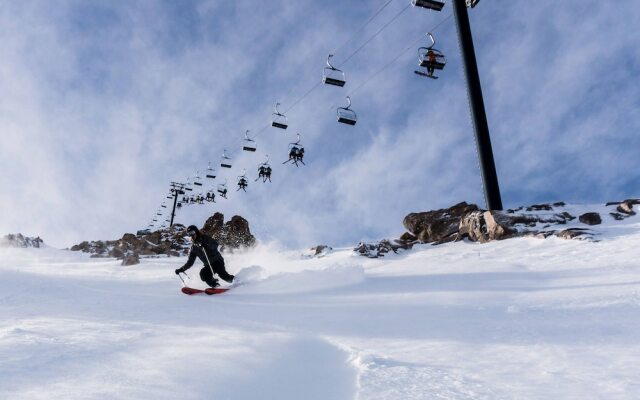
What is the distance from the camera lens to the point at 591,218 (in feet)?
37.3

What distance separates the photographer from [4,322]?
5559 mm

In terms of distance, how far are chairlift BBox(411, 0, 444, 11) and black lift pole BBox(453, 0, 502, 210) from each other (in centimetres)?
246

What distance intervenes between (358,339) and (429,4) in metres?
11.3

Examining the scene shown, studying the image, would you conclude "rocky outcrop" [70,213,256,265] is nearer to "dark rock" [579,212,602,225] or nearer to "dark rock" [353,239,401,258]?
"dark rock" [353,239,401,258]

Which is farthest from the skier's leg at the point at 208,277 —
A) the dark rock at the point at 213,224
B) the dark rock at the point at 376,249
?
the dark rock at the point at 213,224

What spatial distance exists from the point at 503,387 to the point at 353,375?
103cm

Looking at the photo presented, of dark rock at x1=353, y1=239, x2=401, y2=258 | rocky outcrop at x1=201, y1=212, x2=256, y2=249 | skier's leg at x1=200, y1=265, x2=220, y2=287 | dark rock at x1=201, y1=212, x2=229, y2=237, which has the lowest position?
skier's leg at x1=200, y1=265, x2=220, y2=287

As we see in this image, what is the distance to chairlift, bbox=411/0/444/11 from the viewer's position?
12.2 metres

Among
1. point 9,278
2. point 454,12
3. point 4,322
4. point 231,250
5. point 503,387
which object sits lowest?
point 503,387

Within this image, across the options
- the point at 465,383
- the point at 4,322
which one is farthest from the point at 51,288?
the point at 465,383

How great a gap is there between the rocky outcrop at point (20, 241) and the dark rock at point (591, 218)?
53.0 m

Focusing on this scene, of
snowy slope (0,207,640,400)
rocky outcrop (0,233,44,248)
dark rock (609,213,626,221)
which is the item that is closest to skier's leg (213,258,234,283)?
snowy slope (0,207,640,400)

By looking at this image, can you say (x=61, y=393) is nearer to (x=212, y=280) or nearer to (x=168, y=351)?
(x=168, y=351)

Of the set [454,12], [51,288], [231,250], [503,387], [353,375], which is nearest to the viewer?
[503,387]
